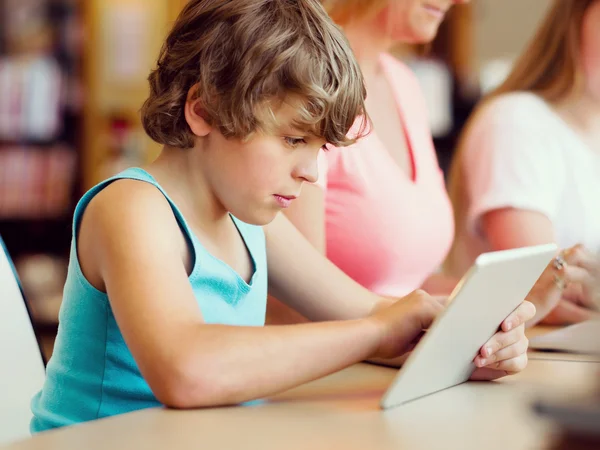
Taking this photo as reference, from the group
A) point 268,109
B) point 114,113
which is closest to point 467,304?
point 268,109

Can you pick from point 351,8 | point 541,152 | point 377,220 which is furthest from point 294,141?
point 541,152

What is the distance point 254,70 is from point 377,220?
A: 1.73 feet

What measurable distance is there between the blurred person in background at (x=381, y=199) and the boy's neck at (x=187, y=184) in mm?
288

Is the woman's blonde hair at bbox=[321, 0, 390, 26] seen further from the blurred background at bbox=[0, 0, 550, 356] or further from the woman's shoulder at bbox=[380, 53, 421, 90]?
the blurred background at bbox=[0, 0, 550, 356]

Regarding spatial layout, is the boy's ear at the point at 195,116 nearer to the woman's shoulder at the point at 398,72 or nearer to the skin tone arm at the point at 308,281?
the skin tone arm at the point at 308,281

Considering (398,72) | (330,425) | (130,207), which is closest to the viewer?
(330,425)

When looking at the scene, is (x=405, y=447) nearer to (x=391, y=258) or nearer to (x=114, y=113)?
(x=391, y=258)

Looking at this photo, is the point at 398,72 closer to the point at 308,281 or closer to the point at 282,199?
the point at 308,281

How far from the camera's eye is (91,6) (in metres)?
3.98

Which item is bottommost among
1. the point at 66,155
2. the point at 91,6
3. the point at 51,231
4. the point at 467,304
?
the point at 51,231

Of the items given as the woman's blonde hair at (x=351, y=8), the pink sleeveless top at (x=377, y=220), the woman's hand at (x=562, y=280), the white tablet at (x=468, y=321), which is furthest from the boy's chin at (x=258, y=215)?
the woman's blonde hair at (x=351, y=8)

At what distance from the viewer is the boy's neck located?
3.13 feet

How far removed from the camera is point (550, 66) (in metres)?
1.72

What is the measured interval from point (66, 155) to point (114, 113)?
0.31m
